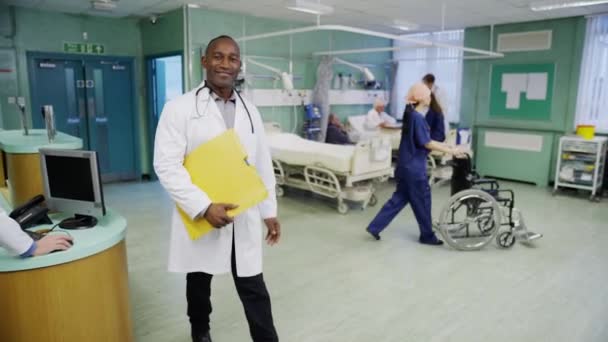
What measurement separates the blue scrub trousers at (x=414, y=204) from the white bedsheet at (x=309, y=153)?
995 millimetres

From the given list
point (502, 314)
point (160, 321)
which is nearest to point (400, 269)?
point (502, 314)

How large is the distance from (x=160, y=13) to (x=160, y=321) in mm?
4981

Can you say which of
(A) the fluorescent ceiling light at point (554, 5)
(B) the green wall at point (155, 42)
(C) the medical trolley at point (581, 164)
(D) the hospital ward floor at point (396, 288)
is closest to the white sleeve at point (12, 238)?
(D) the hospital ward floor at point (396, 288)

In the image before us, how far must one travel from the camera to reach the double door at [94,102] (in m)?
6.23

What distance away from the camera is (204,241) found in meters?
2.06

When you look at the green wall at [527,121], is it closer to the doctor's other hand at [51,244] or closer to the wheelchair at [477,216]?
the wheelchair at [477,216]

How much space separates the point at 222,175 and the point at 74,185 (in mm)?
685

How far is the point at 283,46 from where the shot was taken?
7.22 metres

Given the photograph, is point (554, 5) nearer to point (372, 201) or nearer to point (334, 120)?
point (372, 201)

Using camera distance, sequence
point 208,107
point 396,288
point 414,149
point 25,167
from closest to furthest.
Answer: point 208,107
point 25,167
point 396,288
point 414,149

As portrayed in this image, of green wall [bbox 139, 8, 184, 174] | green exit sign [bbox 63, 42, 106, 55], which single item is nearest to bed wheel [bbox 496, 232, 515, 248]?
green wall [bbox 139, 8, 184, 174]

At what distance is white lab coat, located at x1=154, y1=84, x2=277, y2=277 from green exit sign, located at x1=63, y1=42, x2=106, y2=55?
17.5 feet

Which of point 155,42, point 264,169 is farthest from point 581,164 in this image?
point 155,42

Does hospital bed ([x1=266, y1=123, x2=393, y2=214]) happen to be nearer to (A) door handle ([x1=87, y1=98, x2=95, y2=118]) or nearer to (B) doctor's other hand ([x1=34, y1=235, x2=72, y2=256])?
(A) door handle ([x1=87, y1=98, x2=95, y2=118])
